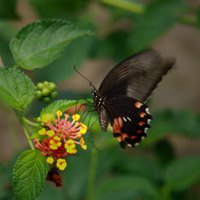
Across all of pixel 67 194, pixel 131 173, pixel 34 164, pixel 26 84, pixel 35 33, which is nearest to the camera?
pixel 34 164

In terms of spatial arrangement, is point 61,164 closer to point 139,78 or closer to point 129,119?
point 129,119

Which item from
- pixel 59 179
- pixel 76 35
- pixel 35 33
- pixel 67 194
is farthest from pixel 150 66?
pixel 67 194

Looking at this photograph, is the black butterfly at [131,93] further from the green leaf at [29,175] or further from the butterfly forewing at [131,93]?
the green leaf at [29,175]

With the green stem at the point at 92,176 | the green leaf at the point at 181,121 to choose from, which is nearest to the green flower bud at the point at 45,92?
the green stem at the point at 92,176

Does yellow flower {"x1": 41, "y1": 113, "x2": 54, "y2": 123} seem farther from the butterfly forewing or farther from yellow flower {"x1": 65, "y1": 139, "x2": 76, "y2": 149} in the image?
the butterfly forewing

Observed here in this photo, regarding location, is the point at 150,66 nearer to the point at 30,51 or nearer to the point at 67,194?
the point at 30,51

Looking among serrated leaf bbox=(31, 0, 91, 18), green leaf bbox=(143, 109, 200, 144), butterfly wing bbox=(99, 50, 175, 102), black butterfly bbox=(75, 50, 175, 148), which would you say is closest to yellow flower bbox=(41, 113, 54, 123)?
black butterfly bbox=(75, 50, 175, 148)
